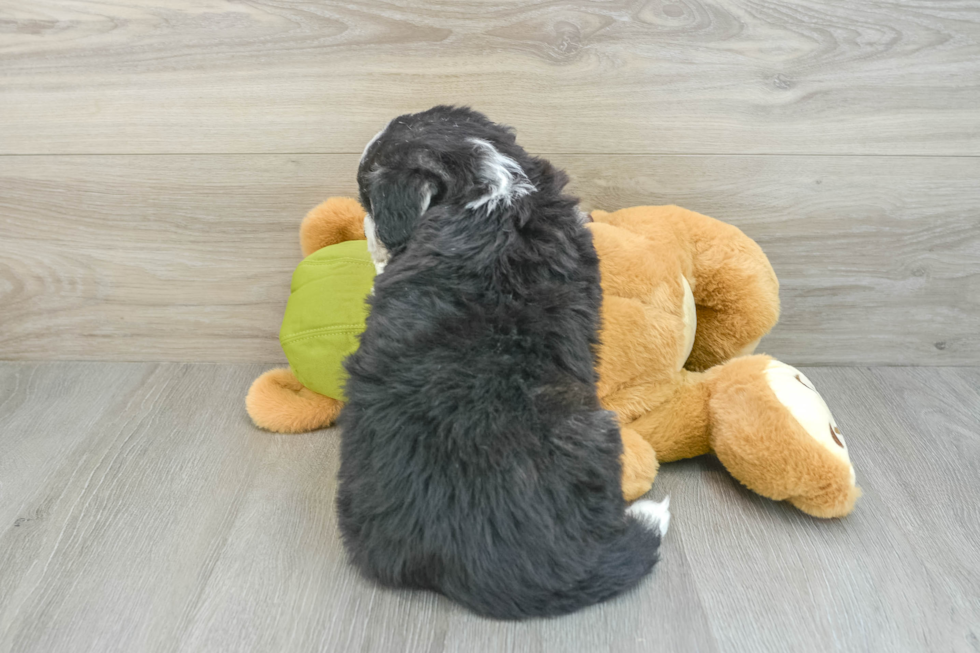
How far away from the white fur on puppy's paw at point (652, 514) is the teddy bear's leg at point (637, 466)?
0.10 ft

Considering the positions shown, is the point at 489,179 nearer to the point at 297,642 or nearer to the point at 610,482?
the point at 610,482

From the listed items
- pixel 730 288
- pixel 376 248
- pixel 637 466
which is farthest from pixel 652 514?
pixel 376 248

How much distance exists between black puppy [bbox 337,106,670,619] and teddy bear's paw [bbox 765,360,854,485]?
0.26m

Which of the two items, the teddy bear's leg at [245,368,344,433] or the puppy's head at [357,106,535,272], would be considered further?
the teddy bear's leg at [245,368,344,433]

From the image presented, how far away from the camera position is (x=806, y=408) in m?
0.90

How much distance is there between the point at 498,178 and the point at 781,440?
0.50m

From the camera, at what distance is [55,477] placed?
1.02 m

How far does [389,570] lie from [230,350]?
29.4 inches

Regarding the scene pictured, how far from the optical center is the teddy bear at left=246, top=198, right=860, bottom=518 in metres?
0.88

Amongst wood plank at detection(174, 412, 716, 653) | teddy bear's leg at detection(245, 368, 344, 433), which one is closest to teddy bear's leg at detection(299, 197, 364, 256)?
teddy bear's leg at detection(245, 368, 344, 433)

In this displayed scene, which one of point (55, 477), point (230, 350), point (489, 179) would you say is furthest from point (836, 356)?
point (55, 477)

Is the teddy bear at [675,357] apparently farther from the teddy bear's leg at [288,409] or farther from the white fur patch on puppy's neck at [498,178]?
the white fur patch on puppy's neck at [498,178]

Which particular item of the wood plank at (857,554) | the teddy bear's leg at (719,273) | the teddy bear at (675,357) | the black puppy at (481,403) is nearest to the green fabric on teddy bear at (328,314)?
the teddy bear at (675,357)

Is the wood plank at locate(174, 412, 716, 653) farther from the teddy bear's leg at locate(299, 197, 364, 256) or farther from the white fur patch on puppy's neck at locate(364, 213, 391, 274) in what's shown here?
the teddy bear's leg at locate(299, 197, 364, 256)
